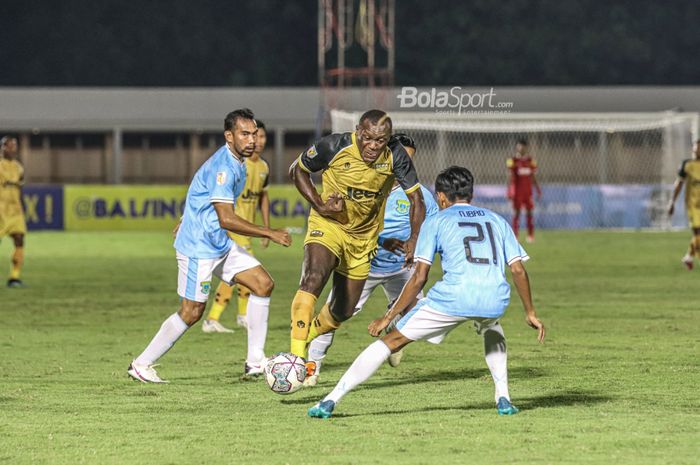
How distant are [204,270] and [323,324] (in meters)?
1.00

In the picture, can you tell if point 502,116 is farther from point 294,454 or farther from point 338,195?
point 294,454

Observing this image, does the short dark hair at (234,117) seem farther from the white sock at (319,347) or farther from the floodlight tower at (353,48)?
the floodlight tower at (353,48)

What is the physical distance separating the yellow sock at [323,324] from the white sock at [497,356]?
1.91 meters

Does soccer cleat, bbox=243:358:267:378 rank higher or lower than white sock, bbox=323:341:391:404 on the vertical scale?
lower

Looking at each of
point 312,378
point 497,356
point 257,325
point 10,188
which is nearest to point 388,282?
point 257,325

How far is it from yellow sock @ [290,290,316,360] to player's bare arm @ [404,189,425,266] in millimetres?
1006

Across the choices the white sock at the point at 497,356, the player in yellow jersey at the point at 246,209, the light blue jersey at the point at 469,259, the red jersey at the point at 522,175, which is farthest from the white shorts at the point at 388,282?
the red jersey at the point at 522,175

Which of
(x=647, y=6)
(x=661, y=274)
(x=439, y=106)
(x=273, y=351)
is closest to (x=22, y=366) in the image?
(x=273, y=351)

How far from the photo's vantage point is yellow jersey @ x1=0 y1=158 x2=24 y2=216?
20.5 metres

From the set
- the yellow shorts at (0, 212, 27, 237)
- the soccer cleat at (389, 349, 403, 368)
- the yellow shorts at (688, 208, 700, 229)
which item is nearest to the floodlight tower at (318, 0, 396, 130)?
the yellow shorts at (688, 208, 700, 229)

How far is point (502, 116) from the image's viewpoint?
36.8 m

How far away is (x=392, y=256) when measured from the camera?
1105 centimetres

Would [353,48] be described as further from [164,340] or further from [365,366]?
[365,366]

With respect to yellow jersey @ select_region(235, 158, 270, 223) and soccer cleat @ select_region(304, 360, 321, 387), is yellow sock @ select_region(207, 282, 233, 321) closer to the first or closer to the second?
yellow jersey @ select_region(235, 158, 270, 223)
